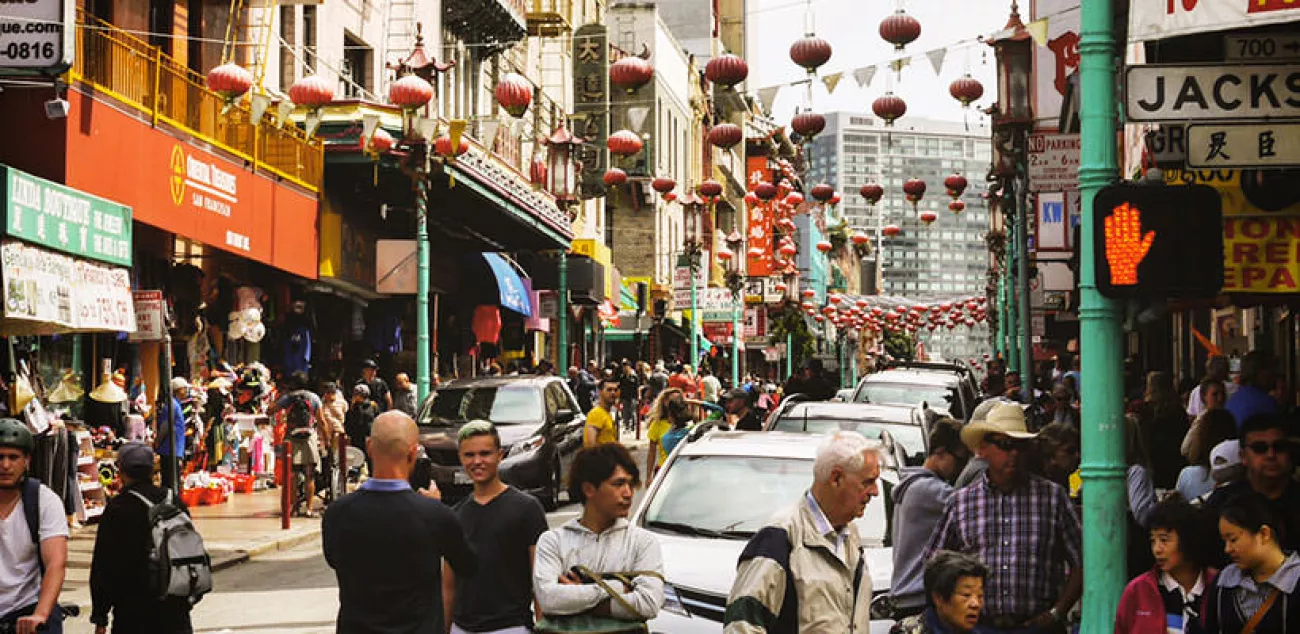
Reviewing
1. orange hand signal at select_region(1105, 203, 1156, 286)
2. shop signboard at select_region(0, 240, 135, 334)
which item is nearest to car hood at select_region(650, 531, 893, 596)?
orange hand signal at select_region(1105, 203, 1156, 286)

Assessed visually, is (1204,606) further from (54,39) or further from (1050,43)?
(1050,43)

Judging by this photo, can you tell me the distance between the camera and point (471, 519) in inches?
292

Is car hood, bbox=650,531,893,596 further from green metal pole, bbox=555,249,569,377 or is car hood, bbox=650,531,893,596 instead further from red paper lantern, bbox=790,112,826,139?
green metal pole, bbox=555,249,569,377

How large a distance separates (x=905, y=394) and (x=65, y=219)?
11.7 metres

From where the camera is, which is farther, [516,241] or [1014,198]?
[516,241]

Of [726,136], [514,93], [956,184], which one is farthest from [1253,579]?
[956,184]

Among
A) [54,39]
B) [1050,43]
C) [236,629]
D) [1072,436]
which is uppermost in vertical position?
[1050,43]

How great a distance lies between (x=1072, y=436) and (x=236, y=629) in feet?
22.2

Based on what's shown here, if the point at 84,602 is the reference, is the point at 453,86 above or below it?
above

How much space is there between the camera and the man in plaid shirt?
7.62 m

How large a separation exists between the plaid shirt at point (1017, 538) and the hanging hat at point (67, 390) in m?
14.4

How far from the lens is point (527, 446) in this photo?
833 inches

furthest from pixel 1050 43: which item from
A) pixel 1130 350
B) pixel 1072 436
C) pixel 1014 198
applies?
pixel 1072 436

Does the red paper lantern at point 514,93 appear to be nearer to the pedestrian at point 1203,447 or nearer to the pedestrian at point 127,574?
the pedestrian at point 1203,447
